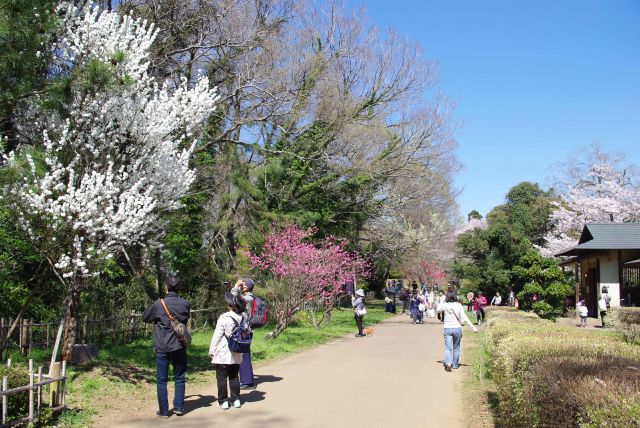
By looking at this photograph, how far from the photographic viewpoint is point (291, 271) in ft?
59.8

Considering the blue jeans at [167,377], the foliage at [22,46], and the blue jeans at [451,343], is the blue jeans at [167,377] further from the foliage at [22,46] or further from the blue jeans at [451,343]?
the blue jeans at [451,343]

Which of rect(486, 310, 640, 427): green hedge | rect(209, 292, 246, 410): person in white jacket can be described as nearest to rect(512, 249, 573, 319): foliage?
rect(486, 310, 640, 427): green hedge

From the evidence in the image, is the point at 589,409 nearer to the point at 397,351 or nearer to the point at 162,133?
the point at 162,133

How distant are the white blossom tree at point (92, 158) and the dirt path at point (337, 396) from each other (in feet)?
8.85

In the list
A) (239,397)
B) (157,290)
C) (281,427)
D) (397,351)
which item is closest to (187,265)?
(157,290)

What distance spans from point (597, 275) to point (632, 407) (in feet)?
95.3

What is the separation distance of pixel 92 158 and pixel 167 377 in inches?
164

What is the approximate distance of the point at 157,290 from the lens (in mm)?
17250

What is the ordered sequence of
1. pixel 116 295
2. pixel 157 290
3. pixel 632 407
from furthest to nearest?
pixel 157 290
pixel 116 295
pixel 632 407

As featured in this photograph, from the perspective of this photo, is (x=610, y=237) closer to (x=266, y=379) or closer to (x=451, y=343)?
(x=451, y=343)

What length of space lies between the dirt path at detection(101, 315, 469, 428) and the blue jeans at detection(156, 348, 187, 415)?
0.18 m

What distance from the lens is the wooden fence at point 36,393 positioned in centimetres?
600

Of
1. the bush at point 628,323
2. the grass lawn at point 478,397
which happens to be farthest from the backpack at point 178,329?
the bush at point 628,323

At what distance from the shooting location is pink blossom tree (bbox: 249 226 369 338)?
713 inches
